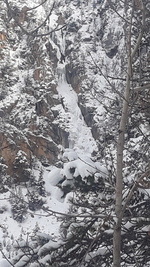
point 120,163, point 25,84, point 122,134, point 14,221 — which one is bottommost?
point 120,163

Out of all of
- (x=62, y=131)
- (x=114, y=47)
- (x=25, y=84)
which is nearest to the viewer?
(x=25, y=84)

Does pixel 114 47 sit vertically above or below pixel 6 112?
above

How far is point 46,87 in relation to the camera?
2783 cm

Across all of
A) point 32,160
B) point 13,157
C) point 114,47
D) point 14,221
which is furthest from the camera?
point 114,47

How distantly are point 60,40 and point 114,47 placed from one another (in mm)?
6040

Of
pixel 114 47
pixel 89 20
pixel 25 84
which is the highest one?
pixel 89 20

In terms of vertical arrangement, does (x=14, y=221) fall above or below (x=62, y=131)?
below

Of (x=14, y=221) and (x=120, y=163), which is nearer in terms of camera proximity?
(x=120, y=163)

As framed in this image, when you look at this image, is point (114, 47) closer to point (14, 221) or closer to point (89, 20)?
point (89, 20)

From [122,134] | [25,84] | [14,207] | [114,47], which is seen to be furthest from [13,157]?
[122,134]

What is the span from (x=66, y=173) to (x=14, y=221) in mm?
15214

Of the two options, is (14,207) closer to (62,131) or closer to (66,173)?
(62,131)

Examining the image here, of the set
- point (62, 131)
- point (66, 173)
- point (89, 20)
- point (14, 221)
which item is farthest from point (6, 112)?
point (66, 173)

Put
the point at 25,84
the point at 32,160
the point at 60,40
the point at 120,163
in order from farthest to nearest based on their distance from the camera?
the point at 60,40, the point at 25,84, the point at 32,160, the point at 120,163
